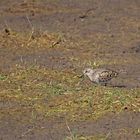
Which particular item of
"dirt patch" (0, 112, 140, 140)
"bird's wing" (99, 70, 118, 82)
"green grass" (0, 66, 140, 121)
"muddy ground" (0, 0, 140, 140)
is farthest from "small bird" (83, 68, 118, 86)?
"dirt patch" (0, 112, 140, 140)

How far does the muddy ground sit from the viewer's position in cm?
860

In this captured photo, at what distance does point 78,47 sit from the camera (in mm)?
14672

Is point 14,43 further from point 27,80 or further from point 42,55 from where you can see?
point 27,80

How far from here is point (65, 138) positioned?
8.15m

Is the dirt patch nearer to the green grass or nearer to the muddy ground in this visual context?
the muddy ground

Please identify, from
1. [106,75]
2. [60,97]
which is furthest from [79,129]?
[106,75]

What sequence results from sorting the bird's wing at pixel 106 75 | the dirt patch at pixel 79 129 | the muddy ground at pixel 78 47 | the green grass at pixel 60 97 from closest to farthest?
the dirt patch at pixel 79 129, the muddy ground at pixel 78 47, the green grass at pixel 60 97, the bird's wing at pixel 106 75

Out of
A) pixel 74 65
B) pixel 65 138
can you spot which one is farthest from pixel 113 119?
pixel 74 65

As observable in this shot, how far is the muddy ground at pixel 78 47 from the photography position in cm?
860

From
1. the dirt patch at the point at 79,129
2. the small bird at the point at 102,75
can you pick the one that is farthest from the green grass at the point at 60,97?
the dirt patch at the point at 79,129

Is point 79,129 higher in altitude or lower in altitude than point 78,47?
higher

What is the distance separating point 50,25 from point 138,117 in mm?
8221

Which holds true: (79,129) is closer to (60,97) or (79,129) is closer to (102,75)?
(60,97)

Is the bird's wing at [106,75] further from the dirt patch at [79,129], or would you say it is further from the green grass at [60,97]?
the dirt patch at [79,129]
